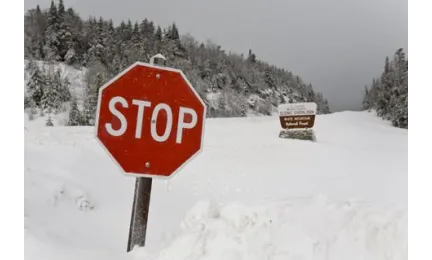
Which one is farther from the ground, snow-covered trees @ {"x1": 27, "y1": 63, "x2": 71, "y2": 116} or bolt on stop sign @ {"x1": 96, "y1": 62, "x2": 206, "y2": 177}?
snow-covered trees @ {"x1": 27, "y1": 63, "x2": 71, "y2": 116}

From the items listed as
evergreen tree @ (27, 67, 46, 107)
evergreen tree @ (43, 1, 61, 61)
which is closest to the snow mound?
evergreen tree @ (27, 67, 46, 107)

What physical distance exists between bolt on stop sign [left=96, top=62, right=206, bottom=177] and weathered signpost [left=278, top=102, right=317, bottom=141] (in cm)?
1291

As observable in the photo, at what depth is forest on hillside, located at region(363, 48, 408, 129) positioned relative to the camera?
1176 inches

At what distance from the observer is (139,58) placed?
4741 centimetres

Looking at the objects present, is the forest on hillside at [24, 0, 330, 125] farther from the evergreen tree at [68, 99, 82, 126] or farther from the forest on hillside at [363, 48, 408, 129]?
the forest on hillside at [363, 48, 408, 129]

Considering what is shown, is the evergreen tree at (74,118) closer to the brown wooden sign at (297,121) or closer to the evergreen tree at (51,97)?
the evergreen tree at (51,97)

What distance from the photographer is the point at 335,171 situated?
32.1 feet

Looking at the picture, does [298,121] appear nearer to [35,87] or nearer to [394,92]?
[394,92]

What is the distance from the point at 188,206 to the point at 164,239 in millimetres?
2109

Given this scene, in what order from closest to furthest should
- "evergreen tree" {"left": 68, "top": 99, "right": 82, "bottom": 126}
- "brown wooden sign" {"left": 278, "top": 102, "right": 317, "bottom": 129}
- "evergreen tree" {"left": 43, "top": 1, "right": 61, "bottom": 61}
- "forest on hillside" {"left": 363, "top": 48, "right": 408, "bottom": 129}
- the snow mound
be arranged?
the snow mound → "brown wooden sign" {"left": 278, "top": 102, "right": 317, "bottom": 129} → "evergreen tree" {"left": 68, "top": 99, "right": 82, "bottom": 126} → "forest on hillside" {"left": 363, "top": 48, "right": 408, "bottom": 129} → "evergreen tree" {"left": 43, "top": 1, "right": 61, "bottom": 61}

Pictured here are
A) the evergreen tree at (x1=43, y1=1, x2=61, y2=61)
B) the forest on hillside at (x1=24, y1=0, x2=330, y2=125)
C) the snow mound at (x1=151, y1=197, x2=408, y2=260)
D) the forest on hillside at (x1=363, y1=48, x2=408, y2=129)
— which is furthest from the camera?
the evergreen tree at (x1=43, y1=1, x2=61, y2=61)

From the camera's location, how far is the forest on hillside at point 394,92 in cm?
2986

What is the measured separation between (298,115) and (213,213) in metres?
12.8
